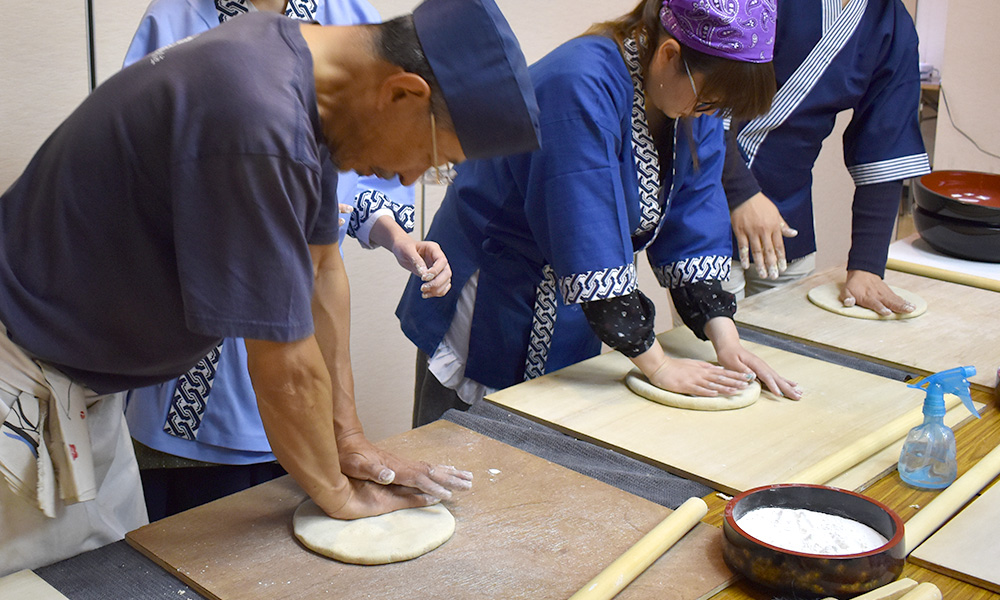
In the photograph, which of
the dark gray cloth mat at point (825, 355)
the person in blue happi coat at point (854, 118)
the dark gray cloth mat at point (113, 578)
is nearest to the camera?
the dark gray cloth mat at point (113, 578)

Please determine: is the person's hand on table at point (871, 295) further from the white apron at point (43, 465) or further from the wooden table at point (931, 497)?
the white apron at point (43, 465)

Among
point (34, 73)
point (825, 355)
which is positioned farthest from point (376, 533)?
point (34, 73)

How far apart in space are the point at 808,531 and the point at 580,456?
14.3 inches

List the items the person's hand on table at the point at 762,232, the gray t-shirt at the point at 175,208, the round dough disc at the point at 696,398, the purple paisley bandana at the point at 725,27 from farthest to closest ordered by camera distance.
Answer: the person's hand on table at the point at 762,232
the round dough disc at the point at 696,398
the purple paisley bandana at the point at 725,27
the gray t-shirt at the point at 175,208

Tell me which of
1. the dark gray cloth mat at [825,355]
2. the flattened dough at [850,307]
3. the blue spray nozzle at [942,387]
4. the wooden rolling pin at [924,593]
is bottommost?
the dark gray cloth mat at [825,355]

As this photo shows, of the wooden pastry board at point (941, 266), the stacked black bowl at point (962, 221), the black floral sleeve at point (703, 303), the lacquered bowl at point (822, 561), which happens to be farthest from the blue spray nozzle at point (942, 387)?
the stacked black bowl at point (962, 221)

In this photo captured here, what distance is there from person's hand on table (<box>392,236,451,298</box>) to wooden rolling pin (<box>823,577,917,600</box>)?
72 centimetres

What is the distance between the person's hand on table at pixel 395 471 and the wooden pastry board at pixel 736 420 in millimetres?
288

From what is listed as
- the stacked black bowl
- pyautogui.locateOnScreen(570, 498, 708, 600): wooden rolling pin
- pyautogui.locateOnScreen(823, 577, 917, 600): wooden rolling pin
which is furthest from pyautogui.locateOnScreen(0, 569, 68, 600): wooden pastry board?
the stacked black bowl

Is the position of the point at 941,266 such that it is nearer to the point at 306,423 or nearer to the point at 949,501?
the point at 949,501

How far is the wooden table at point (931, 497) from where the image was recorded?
3.08 feet

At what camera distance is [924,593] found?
0.88m

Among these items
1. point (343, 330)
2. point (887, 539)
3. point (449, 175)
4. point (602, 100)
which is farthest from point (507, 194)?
point (887, 539)

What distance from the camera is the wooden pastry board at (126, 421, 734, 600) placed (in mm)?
936
